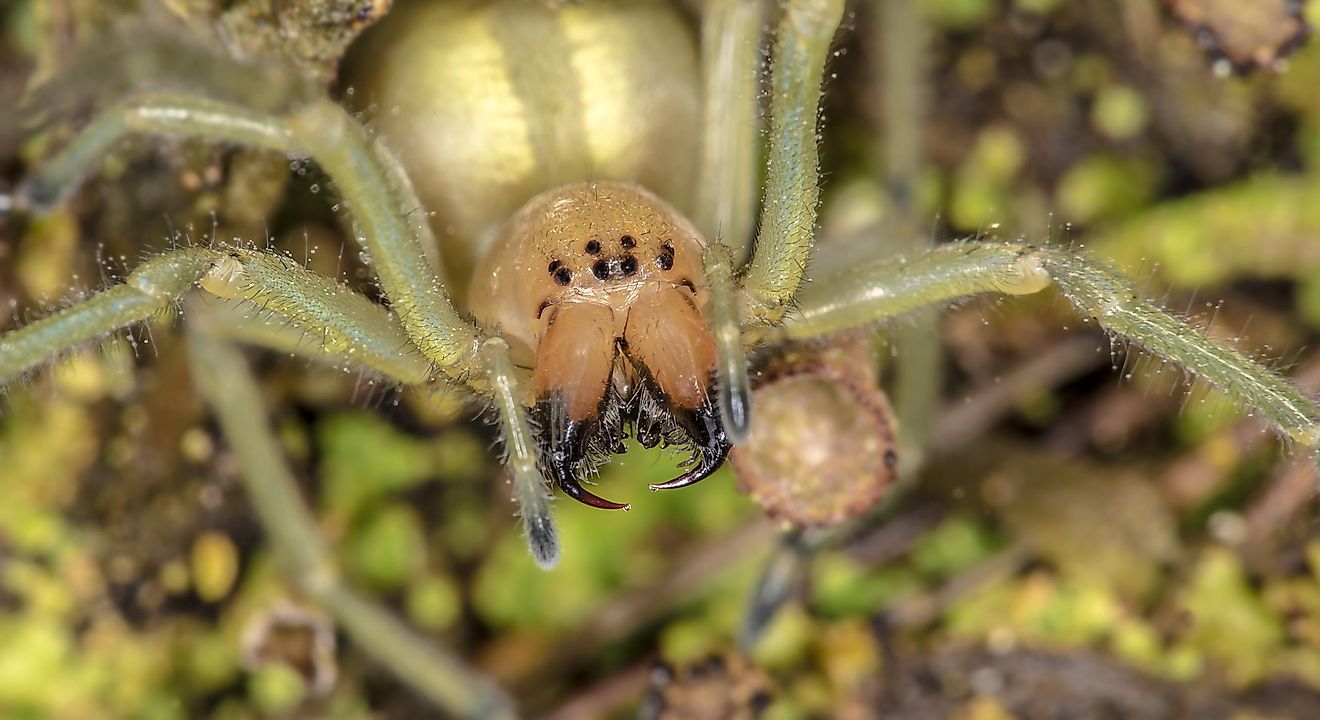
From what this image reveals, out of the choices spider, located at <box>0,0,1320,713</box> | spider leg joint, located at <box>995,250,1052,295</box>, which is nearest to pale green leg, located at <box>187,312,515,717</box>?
spider, located at <box>0,0,1320,713</box>

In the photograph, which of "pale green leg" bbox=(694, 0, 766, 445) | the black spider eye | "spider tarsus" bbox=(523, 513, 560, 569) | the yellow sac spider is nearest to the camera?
"spider tarsus" bbox=(523, 513, 560, 569)

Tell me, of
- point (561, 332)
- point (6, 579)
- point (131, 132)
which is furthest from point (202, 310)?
point (561, 332)

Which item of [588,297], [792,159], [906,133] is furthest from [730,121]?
[588,297]

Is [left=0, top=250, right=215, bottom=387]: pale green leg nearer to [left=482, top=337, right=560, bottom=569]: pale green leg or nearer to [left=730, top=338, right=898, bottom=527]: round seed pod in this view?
[left=482, top=337, right=560, bottom=569]: pale green leg

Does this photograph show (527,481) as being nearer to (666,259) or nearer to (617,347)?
(617,347)

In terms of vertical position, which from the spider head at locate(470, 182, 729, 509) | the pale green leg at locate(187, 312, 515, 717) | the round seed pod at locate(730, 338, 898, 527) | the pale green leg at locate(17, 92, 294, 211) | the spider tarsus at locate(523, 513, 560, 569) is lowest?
the pale green leg at locate(187, 312, 515, 717)

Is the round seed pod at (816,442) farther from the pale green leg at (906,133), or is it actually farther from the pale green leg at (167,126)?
the pale green leg at (167,126)
